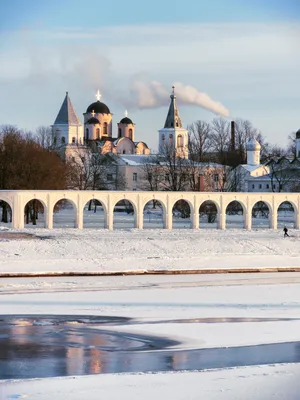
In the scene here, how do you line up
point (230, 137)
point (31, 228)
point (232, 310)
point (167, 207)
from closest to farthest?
point (232, 310) → point (31, 228) → point (167, 207) → point (230, 137)

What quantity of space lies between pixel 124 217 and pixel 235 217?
844 cm

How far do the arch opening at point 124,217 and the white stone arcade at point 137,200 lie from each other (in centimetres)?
121

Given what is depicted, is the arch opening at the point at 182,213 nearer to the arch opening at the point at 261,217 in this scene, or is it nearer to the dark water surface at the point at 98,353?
the arch opening at the point at 261,217

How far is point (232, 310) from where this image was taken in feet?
80.5

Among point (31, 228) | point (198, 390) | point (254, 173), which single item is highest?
point (254, 173)

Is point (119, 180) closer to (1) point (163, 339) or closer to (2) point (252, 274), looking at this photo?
(2) point (252, 274)

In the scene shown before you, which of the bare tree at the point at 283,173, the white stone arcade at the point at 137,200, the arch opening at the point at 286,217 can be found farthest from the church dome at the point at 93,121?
the white stone arcade at the point at 137,200

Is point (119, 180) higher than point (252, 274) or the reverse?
higher

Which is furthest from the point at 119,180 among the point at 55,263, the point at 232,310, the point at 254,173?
the point at 232,310

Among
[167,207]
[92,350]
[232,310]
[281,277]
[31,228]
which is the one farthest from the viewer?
[167,207]

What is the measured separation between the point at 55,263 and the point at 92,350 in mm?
18781

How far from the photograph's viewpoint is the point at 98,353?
61.8 ft

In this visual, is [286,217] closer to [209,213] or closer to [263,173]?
[209,213]

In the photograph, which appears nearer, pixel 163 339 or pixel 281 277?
pixel 163 339
